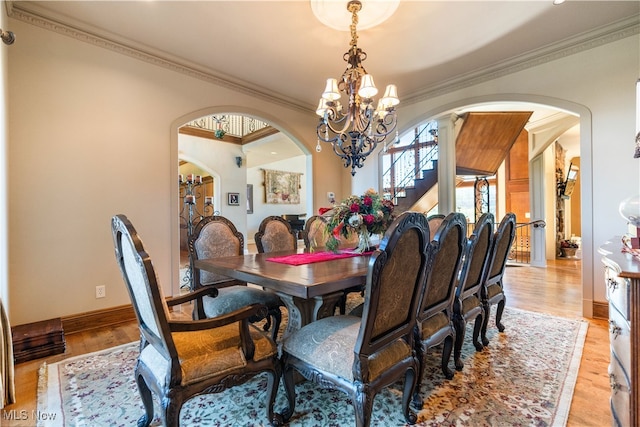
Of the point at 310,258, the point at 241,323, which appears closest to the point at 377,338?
the point at 241,323

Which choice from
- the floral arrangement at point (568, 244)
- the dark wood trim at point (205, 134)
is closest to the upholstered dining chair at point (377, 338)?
the dark wood trim at point (205, 134)

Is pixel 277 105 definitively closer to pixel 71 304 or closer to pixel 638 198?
pixel 71 304

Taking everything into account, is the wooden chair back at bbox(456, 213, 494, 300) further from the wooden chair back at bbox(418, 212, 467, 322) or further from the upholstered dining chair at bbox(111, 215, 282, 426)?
the upholstered dining chair at bbox(111, 215, 282, 426)

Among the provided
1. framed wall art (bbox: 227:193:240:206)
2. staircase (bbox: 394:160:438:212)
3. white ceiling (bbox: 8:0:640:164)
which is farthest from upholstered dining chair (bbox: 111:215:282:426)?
framed wall art (bbox: 227:193:240:206)

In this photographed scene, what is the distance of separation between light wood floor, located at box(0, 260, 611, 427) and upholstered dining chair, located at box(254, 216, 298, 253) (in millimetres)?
1444

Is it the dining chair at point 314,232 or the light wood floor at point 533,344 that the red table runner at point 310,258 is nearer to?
the dining chair at point 314,232

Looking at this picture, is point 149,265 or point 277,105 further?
point 277,105

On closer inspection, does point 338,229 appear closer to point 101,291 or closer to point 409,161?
point 101,291

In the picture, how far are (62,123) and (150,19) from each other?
131cm

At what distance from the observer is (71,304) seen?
2.85 metres

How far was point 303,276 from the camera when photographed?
1.67 m

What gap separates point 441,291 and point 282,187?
938 centimetres

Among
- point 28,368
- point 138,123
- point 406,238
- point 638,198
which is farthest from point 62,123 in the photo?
point 638,198

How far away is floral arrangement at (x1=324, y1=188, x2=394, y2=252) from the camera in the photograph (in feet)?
7.60
